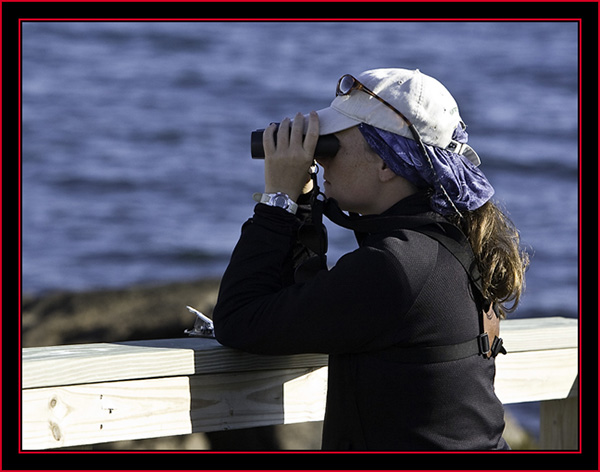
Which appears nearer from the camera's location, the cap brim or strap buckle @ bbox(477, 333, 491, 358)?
strap buckle @ bbox(477, 333, 491, 358)

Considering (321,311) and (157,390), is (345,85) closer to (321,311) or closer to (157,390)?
(321,311)

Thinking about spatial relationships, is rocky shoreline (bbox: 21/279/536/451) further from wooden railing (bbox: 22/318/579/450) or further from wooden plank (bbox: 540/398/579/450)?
wooden railing (bbox: 22/318/579/450)

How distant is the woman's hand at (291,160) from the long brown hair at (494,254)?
0.44 m

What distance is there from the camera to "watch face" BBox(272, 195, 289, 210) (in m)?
2.34

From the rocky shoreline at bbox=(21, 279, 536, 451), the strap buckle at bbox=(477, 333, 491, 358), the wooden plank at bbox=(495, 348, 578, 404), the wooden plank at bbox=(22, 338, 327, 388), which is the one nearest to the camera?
the wooden plank at bbox=(22, 338, 327, 388)

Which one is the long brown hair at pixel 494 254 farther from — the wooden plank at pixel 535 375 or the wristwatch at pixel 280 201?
the wristwatch at pixel 280 201

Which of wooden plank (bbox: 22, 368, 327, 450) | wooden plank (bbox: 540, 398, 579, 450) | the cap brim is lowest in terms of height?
wooden plank (bbox: 540, 398, 579, 450)

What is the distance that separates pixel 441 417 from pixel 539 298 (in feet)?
26.7

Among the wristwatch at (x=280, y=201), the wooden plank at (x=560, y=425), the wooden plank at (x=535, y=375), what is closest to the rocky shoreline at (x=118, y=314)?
the wooden plank at (x=560, y=425)

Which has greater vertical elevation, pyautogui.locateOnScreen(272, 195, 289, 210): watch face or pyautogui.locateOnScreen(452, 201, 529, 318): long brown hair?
pyautogui.locateOnScreen(272, 195, 289, 210): watch face

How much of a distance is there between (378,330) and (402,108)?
634 mm

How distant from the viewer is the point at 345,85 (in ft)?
8.04

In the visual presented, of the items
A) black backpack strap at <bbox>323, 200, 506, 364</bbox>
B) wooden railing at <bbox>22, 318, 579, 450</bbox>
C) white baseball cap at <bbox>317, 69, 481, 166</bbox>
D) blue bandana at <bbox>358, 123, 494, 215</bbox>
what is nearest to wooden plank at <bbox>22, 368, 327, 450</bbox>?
wooden railing at <bbox>22, 318, 579, 450</bbox>

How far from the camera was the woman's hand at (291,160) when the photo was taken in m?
2.38
